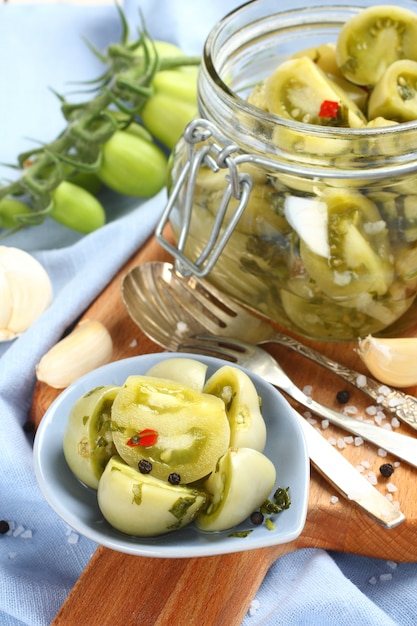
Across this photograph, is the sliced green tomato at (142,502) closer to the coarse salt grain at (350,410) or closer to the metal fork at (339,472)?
the metal fork at (339,472)

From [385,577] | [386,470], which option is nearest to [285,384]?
[386,470]

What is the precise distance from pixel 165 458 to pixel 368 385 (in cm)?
41

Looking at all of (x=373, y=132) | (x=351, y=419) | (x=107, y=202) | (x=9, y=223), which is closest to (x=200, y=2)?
(x=107, y=202)

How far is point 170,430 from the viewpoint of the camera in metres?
0.92

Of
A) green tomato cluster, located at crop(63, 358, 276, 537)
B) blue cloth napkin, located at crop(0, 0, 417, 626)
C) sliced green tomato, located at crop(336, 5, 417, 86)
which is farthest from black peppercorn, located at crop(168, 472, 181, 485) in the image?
sliced green tomato, located at crop(336, 5, 417, 86)

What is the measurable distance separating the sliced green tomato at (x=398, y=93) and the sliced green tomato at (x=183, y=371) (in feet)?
1.47

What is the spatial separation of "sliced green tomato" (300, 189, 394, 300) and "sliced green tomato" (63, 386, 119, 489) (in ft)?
1.08

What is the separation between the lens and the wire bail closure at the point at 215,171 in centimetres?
107

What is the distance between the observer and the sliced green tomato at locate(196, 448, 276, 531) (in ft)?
2.96

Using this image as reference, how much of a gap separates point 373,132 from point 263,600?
0.65 m

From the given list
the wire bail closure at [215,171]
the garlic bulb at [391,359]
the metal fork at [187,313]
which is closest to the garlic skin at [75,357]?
the metal fork at [187,313]

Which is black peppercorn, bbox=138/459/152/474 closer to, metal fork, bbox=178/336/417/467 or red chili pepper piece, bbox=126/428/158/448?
red chili pepper piece, bbox=126/428/158/448

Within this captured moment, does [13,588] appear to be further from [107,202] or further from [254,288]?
[107,202]

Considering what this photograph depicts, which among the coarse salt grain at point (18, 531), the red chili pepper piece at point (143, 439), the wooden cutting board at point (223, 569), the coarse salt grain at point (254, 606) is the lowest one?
the coarse salt grain at point (254, 606)
